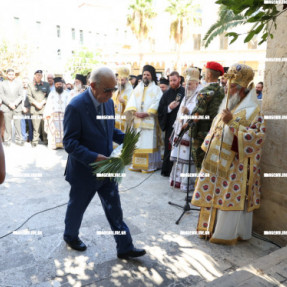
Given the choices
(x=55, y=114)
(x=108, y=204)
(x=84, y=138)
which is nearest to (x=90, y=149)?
(x=84, y=138)

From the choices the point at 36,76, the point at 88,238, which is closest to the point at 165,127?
the point at 88,238

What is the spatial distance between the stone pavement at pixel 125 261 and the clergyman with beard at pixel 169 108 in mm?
1197

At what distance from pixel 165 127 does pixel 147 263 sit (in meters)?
3.67

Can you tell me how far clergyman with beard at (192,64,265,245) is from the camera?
340 cm

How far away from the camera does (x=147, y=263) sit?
3.30 m

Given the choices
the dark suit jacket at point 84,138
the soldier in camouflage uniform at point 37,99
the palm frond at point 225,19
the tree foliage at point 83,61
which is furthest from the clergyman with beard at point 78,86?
the tree foliage at point 83,61

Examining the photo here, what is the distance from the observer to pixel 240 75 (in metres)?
3.38

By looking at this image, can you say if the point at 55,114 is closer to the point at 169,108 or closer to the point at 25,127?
the point at 25,127

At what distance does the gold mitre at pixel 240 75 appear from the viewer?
337cm

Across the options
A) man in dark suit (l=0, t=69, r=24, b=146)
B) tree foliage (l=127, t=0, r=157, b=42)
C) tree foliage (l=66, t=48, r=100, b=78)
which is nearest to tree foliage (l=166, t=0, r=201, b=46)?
tree foliage (l=127, t=0, r=157, b=42)

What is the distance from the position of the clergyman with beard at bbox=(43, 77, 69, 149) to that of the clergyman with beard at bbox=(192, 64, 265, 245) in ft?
20.7

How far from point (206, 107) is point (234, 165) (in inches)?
43.9

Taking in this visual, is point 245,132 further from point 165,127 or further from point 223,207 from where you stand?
point 165,127

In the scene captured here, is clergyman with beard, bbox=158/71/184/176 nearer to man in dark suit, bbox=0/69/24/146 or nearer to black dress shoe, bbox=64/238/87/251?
black dress shoe, bbox=64/238/87/251
